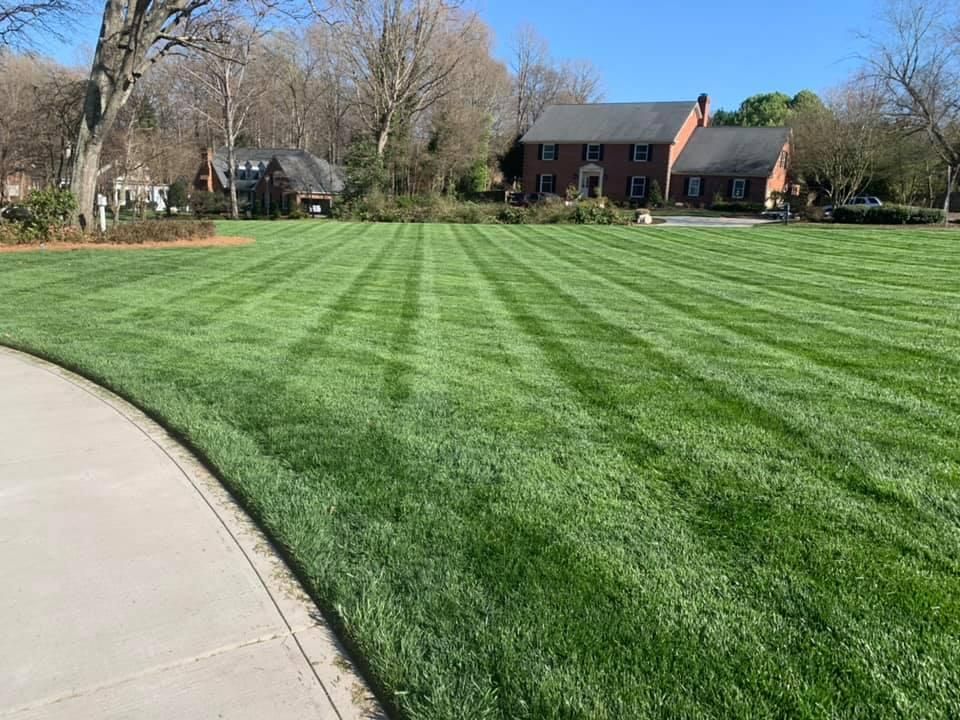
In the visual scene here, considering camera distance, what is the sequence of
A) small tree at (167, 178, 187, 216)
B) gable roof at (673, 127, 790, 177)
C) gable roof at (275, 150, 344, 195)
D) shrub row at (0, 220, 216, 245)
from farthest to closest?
small tree at (167, 178, 187, 216)
gable roof at (275, 150, 344, 195)
gable roof at (673, 127, 790, 177)
shrub row at (0, 220, 216, 245)

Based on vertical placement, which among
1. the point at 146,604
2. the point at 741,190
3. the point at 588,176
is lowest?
the point at 146,604

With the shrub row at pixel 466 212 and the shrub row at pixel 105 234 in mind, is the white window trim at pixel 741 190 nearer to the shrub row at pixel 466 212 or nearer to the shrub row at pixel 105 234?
the shrub row at pixel 466 212

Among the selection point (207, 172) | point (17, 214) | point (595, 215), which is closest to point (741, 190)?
point (595, 215)

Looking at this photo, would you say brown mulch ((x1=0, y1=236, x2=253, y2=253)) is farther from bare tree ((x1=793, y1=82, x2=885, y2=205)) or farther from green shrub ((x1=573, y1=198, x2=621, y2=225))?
bare tree ((x1=793, y1=82, x2=885, y2=205))

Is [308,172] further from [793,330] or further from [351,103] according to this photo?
[793,330]

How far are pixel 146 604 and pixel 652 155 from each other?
50.3 meters

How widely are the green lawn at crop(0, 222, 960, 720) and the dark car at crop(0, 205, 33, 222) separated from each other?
31.5 ft

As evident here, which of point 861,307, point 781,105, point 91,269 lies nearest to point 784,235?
point 861,307

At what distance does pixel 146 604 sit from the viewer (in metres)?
2.72

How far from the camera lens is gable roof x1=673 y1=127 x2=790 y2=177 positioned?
46.5 m

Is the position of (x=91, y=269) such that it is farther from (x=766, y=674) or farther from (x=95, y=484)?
(x=766, y=674)

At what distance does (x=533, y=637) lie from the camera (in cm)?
247

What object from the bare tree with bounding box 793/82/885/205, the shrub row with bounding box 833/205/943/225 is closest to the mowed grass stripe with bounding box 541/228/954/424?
the shrub row with bounding box 833/205/943/225

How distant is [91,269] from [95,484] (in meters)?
10.3
